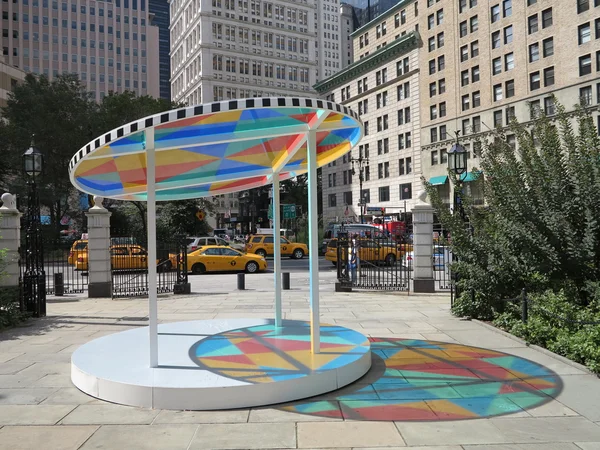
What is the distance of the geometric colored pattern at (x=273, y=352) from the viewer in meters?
6.08

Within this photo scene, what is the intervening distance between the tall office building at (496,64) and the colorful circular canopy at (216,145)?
31669 mm

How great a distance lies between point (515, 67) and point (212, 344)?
5070 cm

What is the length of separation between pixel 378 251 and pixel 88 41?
5314 inches

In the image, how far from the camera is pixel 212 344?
771 centimetres

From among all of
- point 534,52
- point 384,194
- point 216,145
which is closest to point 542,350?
point 216,145

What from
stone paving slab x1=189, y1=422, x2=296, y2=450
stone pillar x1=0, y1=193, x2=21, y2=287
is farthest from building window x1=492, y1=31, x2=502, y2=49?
stone paving slab x1=189, y1=422, x2=296, y2=450

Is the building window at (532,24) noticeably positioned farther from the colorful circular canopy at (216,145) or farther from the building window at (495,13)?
the colorful circular canopy at (216,145)

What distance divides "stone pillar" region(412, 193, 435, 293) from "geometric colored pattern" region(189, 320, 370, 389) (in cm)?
825

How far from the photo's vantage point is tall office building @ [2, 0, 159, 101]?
390ft

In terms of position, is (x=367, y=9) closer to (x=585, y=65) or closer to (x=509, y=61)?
(x=509, y=61)

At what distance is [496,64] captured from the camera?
170ft

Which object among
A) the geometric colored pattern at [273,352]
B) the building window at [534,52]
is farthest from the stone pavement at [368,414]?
the building window at [534,52]

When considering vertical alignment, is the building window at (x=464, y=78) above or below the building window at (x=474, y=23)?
below

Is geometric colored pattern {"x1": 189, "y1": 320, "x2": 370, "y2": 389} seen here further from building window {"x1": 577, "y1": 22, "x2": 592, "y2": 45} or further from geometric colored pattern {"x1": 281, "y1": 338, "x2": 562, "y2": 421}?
building window {"x1": 577, "y1": 22, "x2": 592, "y2": 45}
